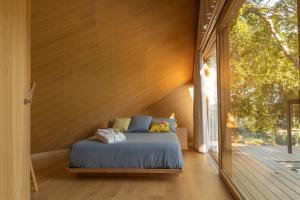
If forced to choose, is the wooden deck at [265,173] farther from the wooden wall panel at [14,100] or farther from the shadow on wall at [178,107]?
the shadow on wall at [178,107]

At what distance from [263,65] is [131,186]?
7.13ft

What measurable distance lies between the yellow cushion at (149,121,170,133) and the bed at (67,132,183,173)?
66.0 inches

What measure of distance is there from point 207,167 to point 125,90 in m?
2.35

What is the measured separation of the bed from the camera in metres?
3.67

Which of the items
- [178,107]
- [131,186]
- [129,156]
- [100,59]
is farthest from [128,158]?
[178,107]

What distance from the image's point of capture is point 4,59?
152 cm

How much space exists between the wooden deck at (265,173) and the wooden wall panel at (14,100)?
1561 millimetres

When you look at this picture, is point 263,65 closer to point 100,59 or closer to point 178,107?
point 100,59

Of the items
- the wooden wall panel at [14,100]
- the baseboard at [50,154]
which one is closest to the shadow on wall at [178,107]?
the baseboard at [50,154]

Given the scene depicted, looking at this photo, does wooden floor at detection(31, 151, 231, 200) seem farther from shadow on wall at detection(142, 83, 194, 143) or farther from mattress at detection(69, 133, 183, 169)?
shadow on wall at detection(142, 83, 194, 143)

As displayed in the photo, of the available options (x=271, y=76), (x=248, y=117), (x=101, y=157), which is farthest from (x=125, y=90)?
(x=271, y=76)

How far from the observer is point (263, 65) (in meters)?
1.96

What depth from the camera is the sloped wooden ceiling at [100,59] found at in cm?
363

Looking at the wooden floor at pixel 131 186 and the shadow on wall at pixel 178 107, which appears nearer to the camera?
the wooden floor at pixel 131 186
